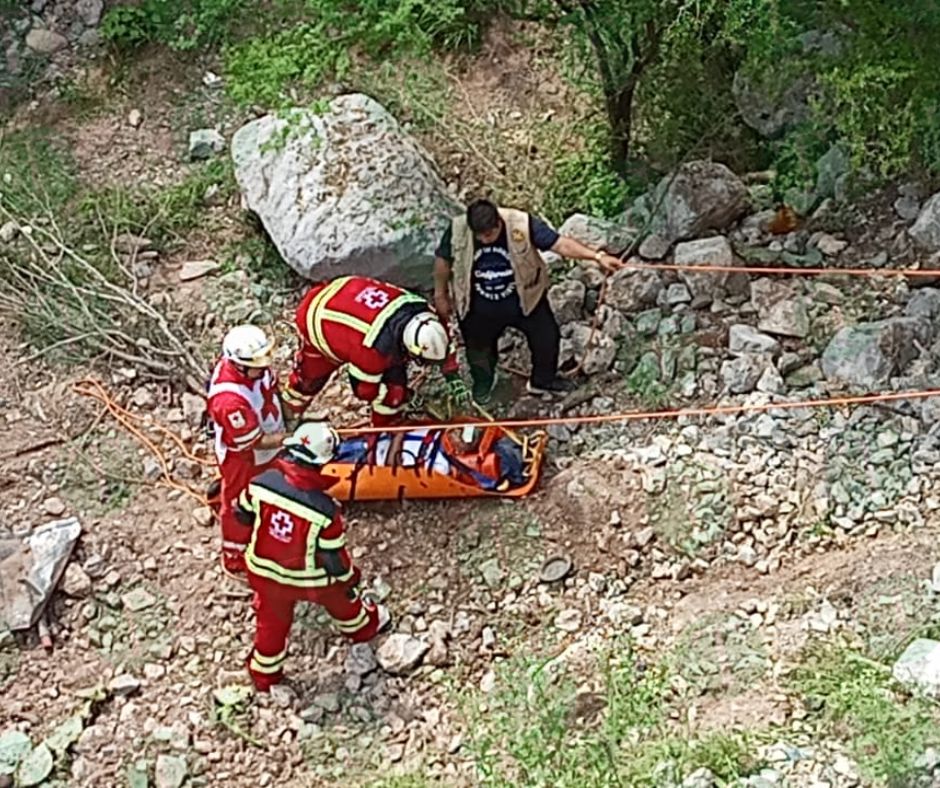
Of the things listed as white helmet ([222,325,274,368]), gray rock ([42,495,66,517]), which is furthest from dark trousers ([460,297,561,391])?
gray rock ([42,495,66,517])

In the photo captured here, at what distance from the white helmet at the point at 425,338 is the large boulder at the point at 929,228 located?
8.02 ft

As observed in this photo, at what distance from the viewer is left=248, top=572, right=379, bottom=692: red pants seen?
18.6 ft

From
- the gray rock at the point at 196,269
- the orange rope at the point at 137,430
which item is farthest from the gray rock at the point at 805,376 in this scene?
the gray rock at the point at 196,269

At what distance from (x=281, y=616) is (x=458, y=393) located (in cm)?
146

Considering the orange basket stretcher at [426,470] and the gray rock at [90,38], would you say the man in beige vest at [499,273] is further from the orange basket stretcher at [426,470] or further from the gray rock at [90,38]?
the gray rock at [90,38]

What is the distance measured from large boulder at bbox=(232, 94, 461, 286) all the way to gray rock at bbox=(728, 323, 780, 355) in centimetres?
153

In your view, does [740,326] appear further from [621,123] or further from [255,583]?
[255,583]

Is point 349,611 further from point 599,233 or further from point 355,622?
point 599,233

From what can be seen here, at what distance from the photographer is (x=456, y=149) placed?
832 cm

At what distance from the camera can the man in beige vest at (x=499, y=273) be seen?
6.43 metres

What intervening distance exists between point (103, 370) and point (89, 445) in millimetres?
467

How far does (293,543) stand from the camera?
5.54 m

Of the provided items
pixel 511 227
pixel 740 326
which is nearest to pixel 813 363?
pixel 740 326

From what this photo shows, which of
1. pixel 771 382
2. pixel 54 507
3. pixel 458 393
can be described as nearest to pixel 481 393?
pixel 458 393
